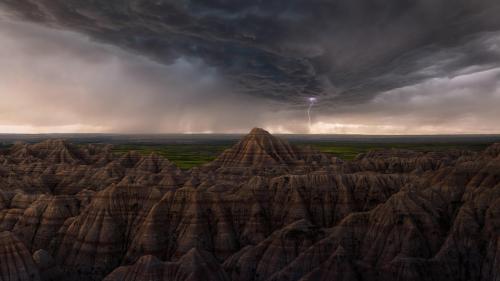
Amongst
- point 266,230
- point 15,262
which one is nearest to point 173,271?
point 15,262

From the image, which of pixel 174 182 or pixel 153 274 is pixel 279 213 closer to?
pixel 174 182

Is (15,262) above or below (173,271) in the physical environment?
above

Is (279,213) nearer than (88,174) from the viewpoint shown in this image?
Answer: Yes

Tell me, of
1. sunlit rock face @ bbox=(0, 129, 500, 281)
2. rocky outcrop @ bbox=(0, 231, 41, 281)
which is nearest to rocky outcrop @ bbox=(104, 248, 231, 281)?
sunlit rock face @ bbox=(0, 129, 500, 281)

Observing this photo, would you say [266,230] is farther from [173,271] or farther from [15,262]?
[15,262]

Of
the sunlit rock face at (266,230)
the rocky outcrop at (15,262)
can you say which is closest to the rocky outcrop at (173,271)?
the sunlit rock face at (266,230)

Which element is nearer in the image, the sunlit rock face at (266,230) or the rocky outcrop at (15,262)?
the rocky outcrop at (15,262)

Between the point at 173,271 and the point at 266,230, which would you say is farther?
the point at 266,230

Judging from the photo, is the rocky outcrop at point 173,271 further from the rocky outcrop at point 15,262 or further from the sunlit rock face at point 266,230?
the rocky outcrop at point 15,262

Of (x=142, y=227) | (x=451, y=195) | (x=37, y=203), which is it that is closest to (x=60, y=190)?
(x=37, y=203)
